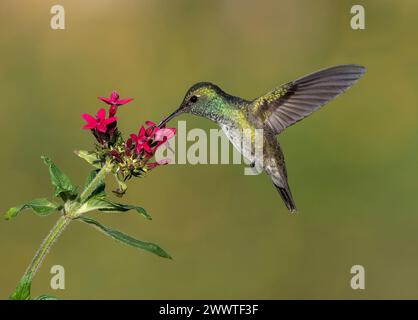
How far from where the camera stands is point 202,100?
2.36 meters

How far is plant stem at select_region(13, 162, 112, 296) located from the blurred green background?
2.28m

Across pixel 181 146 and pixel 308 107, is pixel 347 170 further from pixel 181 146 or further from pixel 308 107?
pixel 181 146

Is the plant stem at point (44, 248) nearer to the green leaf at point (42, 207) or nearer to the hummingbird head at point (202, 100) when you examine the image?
the green leaf at point (42, 207)

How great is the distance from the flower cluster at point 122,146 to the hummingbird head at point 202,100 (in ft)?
1.87

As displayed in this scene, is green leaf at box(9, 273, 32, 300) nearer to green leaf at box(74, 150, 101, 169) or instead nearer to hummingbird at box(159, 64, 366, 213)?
green leaf at box(74, 150, 101, 169)

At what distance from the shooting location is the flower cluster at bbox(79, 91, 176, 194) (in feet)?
5.39

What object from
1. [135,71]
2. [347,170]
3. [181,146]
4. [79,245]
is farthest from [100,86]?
[181,146]

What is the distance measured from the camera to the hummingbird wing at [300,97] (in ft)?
7.57

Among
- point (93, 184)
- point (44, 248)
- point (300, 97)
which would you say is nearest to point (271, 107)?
point (300, 97)

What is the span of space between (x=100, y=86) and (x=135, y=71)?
0.31 meters

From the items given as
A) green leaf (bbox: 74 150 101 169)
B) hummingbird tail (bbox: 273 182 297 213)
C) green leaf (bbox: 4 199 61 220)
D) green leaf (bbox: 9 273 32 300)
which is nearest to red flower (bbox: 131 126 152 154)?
green leaf (bbox: 74 150 101 169)

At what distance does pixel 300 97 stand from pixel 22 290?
5.02ft

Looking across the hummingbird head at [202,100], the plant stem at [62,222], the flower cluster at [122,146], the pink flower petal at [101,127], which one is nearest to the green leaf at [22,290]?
the plant stem at [62,222]

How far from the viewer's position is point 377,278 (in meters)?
4.08
